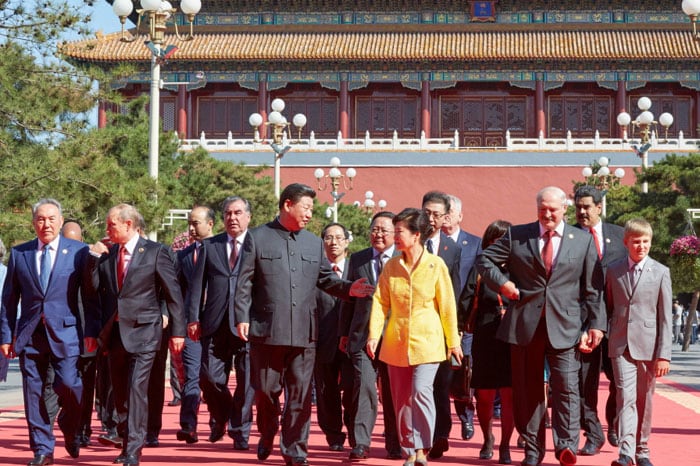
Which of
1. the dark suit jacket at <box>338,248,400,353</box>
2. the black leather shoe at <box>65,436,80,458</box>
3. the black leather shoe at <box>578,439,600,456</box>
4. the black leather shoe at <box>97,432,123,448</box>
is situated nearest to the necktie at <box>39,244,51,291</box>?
the black leather shoe at <box>65,436,80,458</box>

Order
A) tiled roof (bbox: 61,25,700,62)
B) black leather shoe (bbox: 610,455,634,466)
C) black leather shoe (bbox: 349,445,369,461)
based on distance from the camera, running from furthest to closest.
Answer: tiled roof (bbox: 61,25,700,62), black leather shoe (bbox: 349,445,369,461), black leather shoe (bbox: 610,455,634,466)

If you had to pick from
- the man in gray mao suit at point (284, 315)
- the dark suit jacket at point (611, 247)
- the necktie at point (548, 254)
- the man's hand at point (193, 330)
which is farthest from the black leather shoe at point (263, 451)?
the dark suit jacket at point (611, 247)

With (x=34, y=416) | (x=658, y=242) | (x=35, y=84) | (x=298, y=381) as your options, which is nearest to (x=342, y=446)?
(x=298, y=381)

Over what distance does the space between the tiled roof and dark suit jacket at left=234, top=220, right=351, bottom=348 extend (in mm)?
34876

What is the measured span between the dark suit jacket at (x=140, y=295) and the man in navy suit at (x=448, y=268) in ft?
5.89

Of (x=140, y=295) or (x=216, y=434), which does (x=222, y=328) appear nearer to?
(x=216, y=434)

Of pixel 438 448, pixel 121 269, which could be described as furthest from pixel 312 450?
pixel 121 269

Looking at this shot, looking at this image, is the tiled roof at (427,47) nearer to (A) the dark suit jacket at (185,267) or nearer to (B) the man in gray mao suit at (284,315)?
(A) the dark suit jacket at (185,267)

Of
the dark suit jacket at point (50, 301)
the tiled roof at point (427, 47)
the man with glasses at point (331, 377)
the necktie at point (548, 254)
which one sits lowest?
the man with glasses at point (331, 377)

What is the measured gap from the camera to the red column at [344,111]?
44625 millimetres

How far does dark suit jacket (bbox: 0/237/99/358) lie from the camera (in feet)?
28.7

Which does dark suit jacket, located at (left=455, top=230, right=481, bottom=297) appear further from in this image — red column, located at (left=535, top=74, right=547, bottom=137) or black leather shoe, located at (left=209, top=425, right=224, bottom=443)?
red column, located at (left=535, top=74, right=547, bottom=137)

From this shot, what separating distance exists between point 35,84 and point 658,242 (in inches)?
495

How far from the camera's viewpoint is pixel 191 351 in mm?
Answer: 10758
